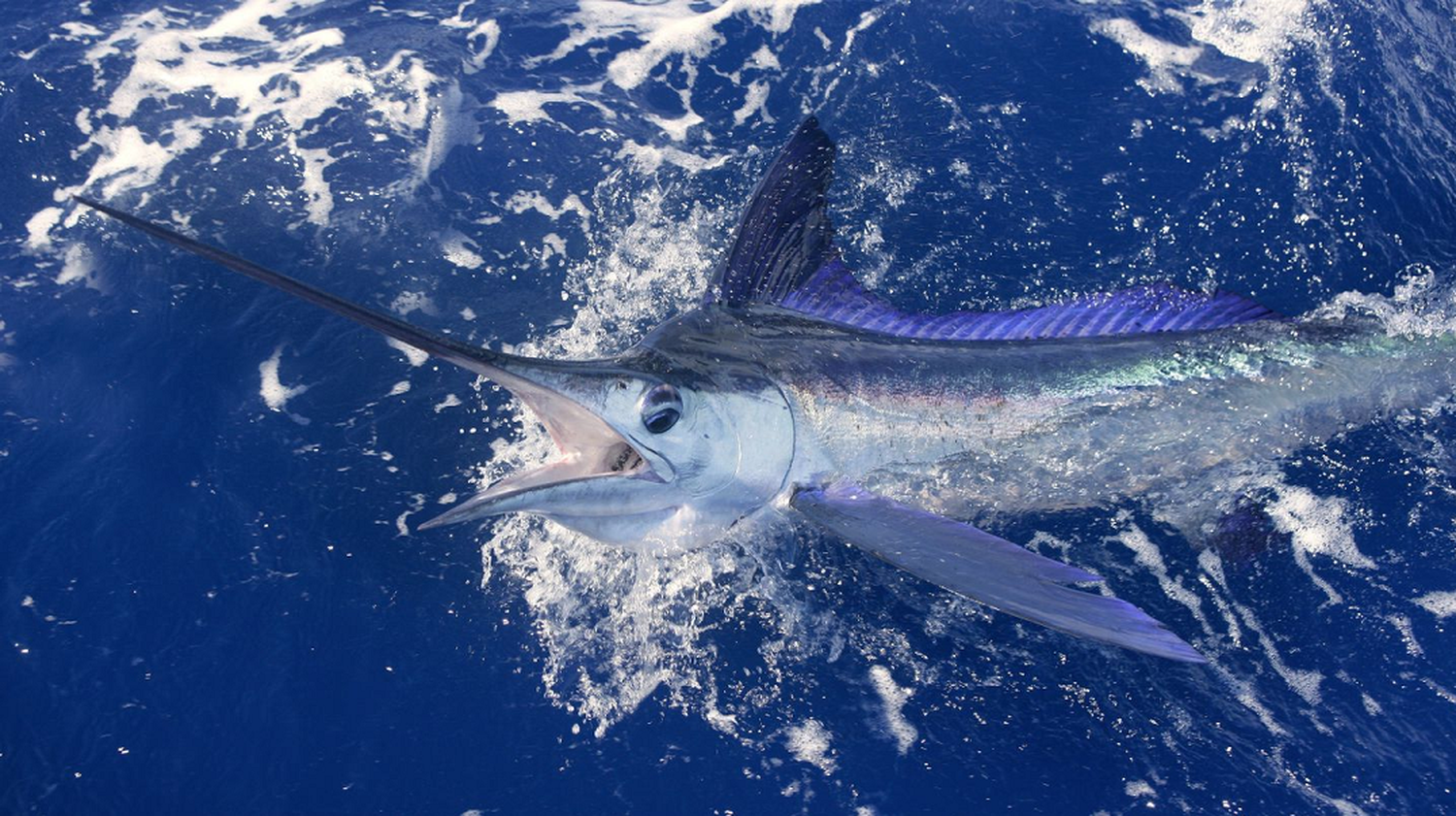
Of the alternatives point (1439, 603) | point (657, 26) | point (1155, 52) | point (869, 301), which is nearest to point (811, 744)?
point (869, 301)

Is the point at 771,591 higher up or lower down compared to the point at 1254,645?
lower down

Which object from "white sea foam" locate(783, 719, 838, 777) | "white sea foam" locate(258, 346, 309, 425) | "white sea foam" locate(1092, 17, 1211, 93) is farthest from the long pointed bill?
"white sea foam" locate(1092, 17, 1211, 93)

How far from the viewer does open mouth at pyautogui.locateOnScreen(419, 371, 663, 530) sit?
9.04 feet

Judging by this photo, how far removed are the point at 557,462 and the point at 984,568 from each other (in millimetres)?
1317

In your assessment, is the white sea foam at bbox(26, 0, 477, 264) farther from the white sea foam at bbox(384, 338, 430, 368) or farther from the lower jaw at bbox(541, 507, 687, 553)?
the lower jaw at bbox(541, 507, 687, 553)

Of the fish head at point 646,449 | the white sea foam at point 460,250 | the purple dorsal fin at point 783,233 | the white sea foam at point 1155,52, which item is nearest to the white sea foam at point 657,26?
the white sea foam at point 460,250

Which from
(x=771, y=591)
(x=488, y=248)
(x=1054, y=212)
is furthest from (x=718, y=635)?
(x=1054, y=212)

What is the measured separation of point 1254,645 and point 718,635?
6.27 feet

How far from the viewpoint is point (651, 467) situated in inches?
117

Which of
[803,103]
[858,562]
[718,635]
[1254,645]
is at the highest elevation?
[803,103]

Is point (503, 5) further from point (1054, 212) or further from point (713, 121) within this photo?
point (1054, 212)

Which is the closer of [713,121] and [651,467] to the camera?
[651,467]

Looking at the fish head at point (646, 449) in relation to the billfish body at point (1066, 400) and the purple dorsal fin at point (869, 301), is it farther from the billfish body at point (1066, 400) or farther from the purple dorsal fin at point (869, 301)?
the purple dorsal fin at point (869, 301)

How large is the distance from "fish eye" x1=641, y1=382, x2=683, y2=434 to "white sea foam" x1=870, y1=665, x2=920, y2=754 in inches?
48.1
